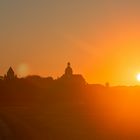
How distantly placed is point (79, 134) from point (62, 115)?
11719 millimetres

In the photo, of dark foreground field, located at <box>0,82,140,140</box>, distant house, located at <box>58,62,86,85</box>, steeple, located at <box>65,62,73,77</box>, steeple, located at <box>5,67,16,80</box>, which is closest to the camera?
dark foreground field, located at <box>0,82,140,140</box>

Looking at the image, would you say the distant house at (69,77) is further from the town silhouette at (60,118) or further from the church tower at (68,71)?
the town silhouette at (60,118)

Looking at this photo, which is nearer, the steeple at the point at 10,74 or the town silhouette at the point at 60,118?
the town silhouette at the point at 60,118

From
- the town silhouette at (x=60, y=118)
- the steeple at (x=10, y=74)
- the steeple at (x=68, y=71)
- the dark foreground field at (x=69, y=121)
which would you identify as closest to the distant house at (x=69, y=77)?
the steeple at (x=68, y=71)

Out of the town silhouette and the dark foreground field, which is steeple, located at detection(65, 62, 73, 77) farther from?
the dark foreground field

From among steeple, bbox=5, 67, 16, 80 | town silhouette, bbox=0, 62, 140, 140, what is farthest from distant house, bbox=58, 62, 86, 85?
steeple, bbox=5, 67, 16, 80

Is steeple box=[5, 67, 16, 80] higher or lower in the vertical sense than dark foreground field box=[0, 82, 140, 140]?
higher

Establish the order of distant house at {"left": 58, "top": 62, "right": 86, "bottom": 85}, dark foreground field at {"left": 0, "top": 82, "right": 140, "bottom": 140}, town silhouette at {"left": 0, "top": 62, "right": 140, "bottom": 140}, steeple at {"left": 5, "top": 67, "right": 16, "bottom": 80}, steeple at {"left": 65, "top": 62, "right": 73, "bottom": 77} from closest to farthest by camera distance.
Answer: dark foreground field at {"left": 0, "top": 82, "right": 140, "bottom": 140}
town silhouette at {"left": 0, "top": 62, "right": 140, "bottom": 140}
distant house at {"left": 58, "top": 62, "right": 86, "bottom": 85}
steeple at {"left": 5, "top": 67, "right": 16, "bottom": 80}
steeple at {"left": 65, "top": 62, "right": 73, "bottom": 77}

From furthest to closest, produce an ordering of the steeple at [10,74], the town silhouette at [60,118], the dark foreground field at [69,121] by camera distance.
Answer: the steeple at [10,74] → the town silhouette at [60,118] → the dark foreground field at [69,121]

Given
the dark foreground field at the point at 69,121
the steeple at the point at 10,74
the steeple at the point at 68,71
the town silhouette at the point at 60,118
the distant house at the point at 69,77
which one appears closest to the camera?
the dark foreground field at the point at 69,121

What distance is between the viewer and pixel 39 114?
57.1 metres

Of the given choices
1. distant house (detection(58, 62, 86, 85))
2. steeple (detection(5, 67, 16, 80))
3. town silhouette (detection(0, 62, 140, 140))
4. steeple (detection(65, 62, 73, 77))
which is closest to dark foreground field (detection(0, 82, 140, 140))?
town silhouette (detection(0, 62, 140, 140))

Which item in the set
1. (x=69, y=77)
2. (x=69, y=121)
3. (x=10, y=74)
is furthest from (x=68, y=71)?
(x=69, y=121)

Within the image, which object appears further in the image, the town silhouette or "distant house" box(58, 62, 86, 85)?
"distant house" box(58, 62, 86, 85)
